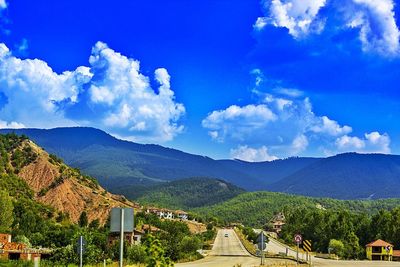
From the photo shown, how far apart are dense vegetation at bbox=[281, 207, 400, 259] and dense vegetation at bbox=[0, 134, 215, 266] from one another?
79.4ft

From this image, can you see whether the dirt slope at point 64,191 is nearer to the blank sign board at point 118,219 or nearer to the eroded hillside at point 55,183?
the eroded hillside at point 55,183

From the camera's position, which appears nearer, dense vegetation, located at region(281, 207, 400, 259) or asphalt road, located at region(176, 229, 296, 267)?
asphalt road, located at region(176, 229, 296, 267)

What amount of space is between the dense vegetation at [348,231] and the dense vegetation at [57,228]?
952 inches

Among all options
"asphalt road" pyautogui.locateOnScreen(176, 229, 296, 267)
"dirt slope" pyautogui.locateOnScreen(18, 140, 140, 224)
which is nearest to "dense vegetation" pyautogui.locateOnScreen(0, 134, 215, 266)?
"dirt slope" pyautogui.locateOnScreen(18, 140, 140, 224)

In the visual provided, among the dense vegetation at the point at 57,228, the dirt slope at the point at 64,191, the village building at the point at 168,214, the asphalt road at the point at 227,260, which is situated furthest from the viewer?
the village building at the point at 168,214

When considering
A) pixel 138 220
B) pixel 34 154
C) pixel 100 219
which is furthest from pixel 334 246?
pixel 34 154

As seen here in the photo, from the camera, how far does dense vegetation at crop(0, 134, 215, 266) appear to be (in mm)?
38062

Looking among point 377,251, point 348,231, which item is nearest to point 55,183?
point 348,231

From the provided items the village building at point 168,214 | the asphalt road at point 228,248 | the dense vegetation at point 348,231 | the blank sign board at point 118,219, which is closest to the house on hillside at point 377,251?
the dense vegetation at point 348,231

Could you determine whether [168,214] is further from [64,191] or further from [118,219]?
[118,219]

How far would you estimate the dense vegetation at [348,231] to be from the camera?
9879 centimetres

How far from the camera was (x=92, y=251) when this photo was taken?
36344mm

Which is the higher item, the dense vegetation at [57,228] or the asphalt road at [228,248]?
the dense vegetation at [57,228]

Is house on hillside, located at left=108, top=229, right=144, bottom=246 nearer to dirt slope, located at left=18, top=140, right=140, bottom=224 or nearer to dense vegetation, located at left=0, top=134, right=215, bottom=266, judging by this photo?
dense vegetation, located at left=0, top=134, right=215, bottom=266
